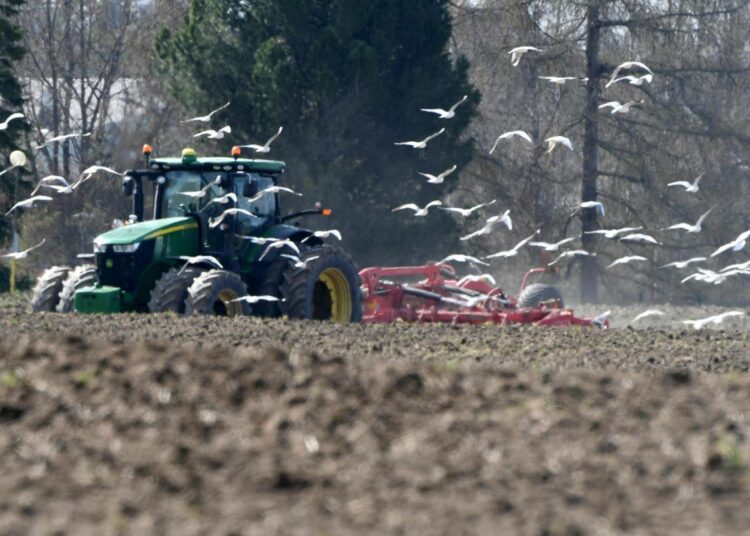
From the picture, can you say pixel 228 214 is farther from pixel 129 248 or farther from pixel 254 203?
pixel 129 248

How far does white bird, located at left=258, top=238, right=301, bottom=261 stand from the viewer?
1916cm

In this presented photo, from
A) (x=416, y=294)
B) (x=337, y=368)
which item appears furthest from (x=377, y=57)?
(x=337, y=368)

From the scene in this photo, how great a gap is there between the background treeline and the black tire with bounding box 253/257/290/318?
34.5 ft

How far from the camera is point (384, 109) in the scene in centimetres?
3594

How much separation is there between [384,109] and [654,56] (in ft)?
24.8

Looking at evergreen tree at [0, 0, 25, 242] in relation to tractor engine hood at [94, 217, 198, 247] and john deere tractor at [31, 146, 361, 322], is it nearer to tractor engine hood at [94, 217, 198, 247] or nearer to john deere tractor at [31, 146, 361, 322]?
john deere tractor at [31, 146, 361, 322]

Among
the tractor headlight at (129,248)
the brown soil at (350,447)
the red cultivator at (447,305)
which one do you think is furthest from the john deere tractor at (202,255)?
the brown soil at (350,447)

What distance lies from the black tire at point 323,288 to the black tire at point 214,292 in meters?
0.95

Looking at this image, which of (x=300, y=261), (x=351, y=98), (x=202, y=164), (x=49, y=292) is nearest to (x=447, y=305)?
(x=300, y=261)

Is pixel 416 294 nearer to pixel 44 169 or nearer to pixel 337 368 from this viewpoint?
pixel 337 368

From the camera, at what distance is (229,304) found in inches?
760

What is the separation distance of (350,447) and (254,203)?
40.0ft

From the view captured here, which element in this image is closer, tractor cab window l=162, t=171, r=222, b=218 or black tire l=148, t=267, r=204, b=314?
black tire l=148, t=267, r=204, b=314

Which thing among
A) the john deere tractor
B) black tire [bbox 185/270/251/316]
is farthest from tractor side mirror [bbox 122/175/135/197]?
black tire [bbox 185/270/251/316]
